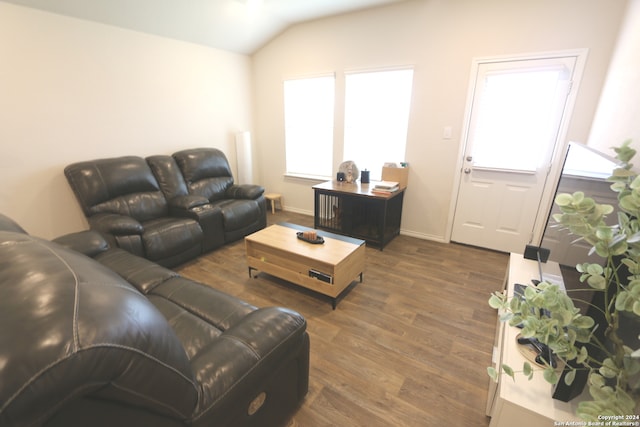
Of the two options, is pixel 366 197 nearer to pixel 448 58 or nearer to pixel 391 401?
pixel 448 58

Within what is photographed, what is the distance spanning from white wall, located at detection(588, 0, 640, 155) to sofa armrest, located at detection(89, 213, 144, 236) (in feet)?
11.0

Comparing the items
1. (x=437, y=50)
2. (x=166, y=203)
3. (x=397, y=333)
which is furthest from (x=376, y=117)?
(x=166, y=203)

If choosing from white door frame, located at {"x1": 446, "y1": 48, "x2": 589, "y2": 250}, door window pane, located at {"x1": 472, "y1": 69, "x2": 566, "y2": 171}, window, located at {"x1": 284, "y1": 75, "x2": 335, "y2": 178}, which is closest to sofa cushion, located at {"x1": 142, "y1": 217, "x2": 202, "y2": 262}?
window, located at {"x1": 284, "y1": 75, "x2": 335, "y2": 178}

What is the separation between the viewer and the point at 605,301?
2.40 feet

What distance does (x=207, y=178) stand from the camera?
12.1 feet

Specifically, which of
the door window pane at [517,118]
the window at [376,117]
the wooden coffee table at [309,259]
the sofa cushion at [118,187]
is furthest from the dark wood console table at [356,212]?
the sofa cushion at [118,187]

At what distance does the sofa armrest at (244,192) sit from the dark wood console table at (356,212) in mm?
744

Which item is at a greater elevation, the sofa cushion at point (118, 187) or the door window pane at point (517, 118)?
the door window pane at point (517, 118)

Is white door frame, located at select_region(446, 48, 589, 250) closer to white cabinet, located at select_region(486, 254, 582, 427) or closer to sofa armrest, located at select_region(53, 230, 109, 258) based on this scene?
white cabinet, located at select_region(486, 254, 582, 427)

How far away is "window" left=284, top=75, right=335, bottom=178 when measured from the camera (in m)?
3.89

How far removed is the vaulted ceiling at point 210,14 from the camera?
263cm

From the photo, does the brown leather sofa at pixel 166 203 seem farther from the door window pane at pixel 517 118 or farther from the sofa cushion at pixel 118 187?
the door window pane at pixel 517 118

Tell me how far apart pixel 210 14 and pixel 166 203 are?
2214 mm

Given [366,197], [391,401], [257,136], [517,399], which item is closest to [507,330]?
[517,399]
